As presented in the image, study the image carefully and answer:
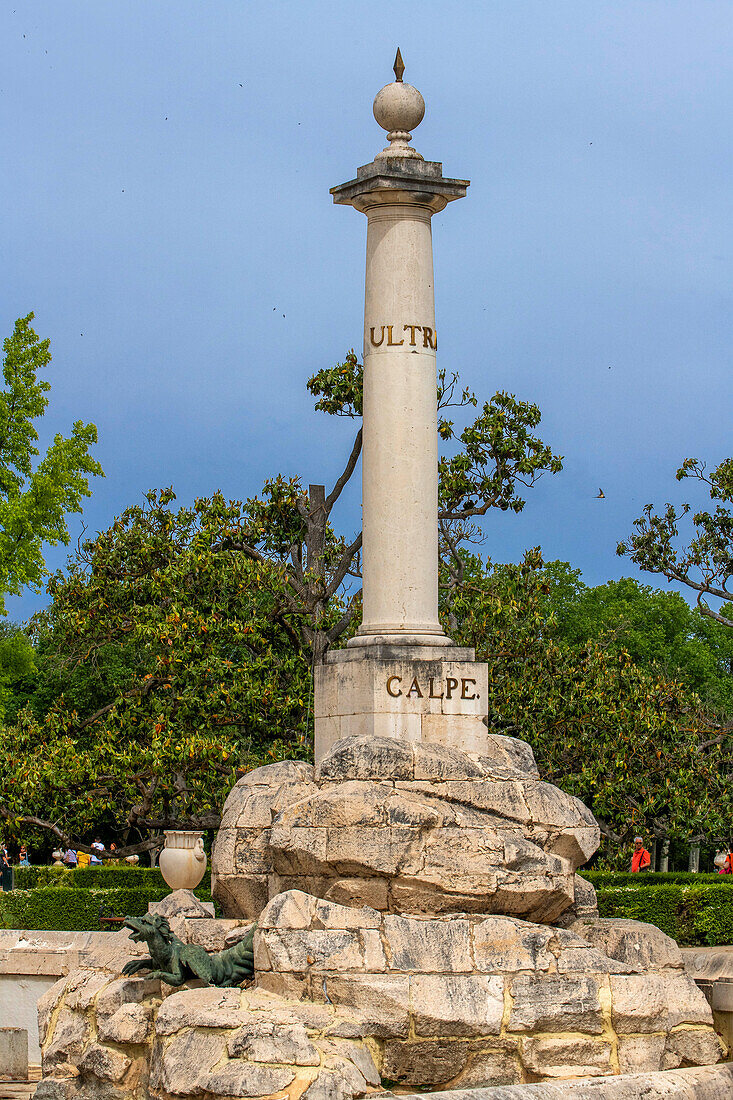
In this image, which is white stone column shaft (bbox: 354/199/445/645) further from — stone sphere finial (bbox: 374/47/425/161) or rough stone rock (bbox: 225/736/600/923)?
rough stone rock (bbox: 225/736/600/923)

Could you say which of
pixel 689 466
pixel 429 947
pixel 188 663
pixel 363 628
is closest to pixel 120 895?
pixel 188 663

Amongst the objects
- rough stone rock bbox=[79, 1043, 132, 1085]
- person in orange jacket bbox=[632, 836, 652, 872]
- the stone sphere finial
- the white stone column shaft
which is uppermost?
the stone sphere finial

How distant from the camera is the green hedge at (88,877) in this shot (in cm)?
2259

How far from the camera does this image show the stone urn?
61.6 feet

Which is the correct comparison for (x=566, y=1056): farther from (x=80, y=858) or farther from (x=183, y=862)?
(x=80, y=858)

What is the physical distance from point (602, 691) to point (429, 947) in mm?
13002

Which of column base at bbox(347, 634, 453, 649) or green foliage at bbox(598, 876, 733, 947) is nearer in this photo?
column base at bbox(347, 634, 453, 649)

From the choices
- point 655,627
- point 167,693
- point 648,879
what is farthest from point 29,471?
point 655,627

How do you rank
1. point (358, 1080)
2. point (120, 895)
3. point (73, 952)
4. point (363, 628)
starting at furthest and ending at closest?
point (120, 895) → point (73, 952) → point (363, 628) → point (358, 1080)

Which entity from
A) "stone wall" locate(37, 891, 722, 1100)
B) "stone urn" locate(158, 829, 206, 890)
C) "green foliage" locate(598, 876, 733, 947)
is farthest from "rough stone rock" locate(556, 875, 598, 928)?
"stone urn" locate(158, 829, 206, 890)

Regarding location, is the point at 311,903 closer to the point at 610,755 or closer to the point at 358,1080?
the point at 358,1080

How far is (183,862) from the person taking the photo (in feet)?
61.5

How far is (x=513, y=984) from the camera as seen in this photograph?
43.4 ft

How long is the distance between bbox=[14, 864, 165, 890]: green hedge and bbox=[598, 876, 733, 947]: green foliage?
6328mm
